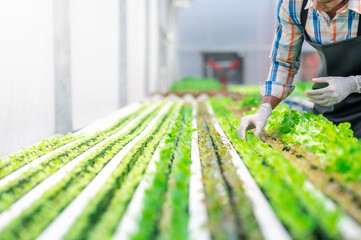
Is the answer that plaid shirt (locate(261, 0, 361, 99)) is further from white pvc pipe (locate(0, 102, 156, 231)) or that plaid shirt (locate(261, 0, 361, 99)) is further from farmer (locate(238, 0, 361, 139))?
white pvc pipe (locate(0, 102, 156, 231))

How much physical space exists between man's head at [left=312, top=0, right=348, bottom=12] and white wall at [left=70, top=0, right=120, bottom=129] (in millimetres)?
2068

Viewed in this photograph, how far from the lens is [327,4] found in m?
1.72

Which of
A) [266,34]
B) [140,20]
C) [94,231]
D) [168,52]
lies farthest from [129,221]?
[266,34]

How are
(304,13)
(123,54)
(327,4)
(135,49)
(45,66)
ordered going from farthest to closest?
(135,49) → (123,54) → (45,66) → (304,13) → (327,4)

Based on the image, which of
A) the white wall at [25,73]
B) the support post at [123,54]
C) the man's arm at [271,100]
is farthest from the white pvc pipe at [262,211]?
the support post at [123,54]

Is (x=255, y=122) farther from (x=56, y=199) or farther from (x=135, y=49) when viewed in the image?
(x=135, y=49)

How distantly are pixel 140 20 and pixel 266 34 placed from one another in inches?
396

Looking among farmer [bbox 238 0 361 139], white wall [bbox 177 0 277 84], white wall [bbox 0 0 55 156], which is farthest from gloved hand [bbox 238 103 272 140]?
white wall [bbox 177 0 277 84]

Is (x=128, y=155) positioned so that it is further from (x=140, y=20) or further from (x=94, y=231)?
(x=140, y=20)

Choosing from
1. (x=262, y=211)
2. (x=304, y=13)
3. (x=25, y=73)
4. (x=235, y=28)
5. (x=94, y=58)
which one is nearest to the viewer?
(x=262, y=211)

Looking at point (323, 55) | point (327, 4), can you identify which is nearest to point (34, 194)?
point (327, 4)

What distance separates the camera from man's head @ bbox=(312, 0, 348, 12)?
1711 millimetres

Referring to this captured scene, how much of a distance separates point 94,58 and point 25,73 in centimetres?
157

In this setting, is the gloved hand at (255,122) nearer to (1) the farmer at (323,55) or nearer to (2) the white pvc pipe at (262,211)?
(1) the farmer at (323,55)
